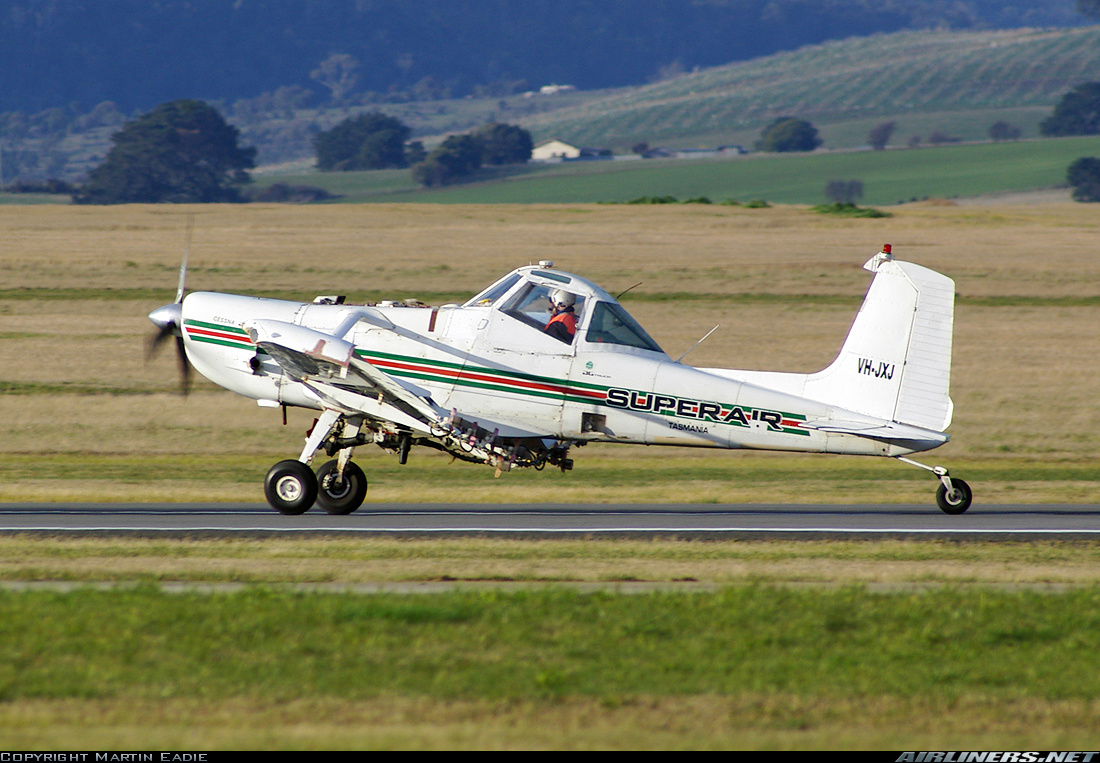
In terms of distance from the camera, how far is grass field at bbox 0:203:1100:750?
22.9 ft

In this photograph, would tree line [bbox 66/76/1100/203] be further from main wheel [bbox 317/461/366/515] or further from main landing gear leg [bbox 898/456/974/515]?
main wheel [bbox 317/461/366/515]

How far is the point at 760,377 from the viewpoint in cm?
1448

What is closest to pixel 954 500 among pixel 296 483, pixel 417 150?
pixel 296 483

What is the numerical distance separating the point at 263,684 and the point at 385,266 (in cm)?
3094

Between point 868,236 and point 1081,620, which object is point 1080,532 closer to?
point 1081,620

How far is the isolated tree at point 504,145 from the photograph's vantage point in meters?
126

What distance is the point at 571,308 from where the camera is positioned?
14.2 meters

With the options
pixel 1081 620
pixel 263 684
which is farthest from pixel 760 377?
pixel 263 684

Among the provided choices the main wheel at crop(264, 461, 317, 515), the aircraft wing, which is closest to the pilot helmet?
the aircraft wing

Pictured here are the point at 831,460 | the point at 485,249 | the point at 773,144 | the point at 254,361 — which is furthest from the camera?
the point at 773,144

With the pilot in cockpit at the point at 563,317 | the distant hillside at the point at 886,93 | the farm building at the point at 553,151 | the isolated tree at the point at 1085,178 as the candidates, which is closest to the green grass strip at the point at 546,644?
the pilot in cockpit at the point at 563,317

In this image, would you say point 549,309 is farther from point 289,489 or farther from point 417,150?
point 417,150

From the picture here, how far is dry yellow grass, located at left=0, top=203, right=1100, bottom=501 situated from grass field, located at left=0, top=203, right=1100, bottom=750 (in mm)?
157

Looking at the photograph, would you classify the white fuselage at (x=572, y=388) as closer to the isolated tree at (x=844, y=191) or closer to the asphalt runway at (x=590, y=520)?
the asphalt runway at (x=590, y=520)
